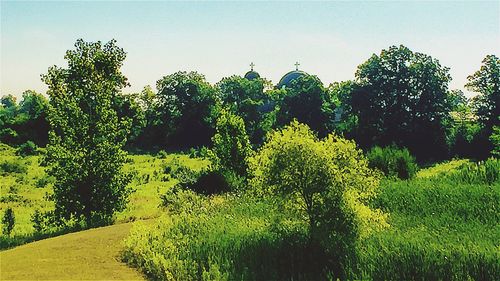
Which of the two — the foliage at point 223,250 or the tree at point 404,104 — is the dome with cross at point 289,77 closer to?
the tree at point 404,104

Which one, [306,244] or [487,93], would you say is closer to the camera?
[306,244]

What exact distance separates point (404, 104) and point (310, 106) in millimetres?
10518

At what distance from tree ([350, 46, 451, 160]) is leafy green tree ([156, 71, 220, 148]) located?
2060 cm

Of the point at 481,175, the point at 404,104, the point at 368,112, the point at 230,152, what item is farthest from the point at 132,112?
the point at 481,175

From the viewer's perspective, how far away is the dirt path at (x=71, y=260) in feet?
37.0

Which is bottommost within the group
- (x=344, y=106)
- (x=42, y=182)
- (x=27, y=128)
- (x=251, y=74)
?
(x=42, y=182)

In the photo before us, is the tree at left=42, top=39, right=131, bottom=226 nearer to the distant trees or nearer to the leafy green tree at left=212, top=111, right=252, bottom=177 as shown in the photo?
the leafy green tree at left=212, top=111, right=252, bottom=177

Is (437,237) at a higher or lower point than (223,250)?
lower

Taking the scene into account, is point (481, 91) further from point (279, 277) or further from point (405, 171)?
point (279, 277)

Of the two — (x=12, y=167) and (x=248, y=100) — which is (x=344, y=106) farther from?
(x=12, y=167)

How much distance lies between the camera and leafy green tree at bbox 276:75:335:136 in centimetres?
5284

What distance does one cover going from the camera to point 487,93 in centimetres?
4875

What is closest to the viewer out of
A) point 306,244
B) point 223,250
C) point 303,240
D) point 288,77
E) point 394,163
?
point 223,250

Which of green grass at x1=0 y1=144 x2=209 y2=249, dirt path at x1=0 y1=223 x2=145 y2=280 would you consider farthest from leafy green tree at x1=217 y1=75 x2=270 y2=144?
dirt path at x1=0 y1=223 x2=145 y2=280
